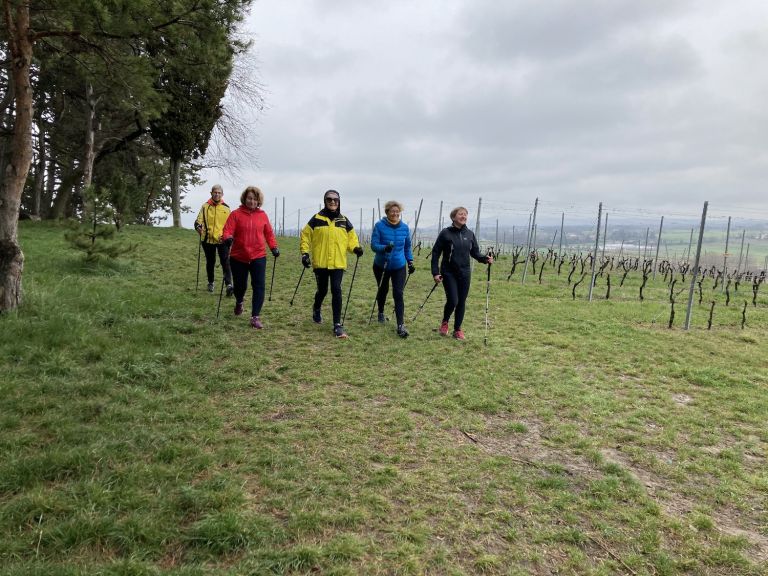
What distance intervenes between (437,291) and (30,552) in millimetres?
9379

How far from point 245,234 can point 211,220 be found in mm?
2017

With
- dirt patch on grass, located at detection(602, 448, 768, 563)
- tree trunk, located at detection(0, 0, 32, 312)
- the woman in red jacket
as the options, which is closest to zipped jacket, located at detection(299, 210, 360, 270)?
the woman in red jacket

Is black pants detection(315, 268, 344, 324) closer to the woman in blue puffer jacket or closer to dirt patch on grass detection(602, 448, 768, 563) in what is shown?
the woman in blue puffer jacket

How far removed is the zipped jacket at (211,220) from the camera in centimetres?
789

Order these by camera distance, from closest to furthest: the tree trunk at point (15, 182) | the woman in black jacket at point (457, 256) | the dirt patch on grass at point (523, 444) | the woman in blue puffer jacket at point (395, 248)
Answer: the dirt patch on grass at point (523, 444) → the tree trunk at point (15, 182) → the woman in black jacket at point (457, 256) → the woman in blue puffer jacket at point (395, 248)

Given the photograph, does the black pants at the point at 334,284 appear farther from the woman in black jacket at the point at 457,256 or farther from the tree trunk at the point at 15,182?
the tree trunk at the point at 15,182

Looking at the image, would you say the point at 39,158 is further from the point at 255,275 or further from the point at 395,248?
the point at 395,248

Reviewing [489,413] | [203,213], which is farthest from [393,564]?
[203,213]

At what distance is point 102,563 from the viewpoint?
213 centimetres

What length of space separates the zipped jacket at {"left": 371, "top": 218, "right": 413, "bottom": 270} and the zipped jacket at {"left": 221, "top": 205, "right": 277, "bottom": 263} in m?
1.44

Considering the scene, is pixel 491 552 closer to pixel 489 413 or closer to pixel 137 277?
pixel 489 413

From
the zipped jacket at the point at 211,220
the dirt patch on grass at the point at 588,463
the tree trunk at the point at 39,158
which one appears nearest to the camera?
the dirt patch on grass at the point at 588,463

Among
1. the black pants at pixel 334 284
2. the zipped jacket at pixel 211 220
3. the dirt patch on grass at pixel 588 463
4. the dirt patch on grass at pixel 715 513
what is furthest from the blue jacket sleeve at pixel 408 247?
the dirt patch on grass at pixel 715 513

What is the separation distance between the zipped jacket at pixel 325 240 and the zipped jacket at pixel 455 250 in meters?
1.17
